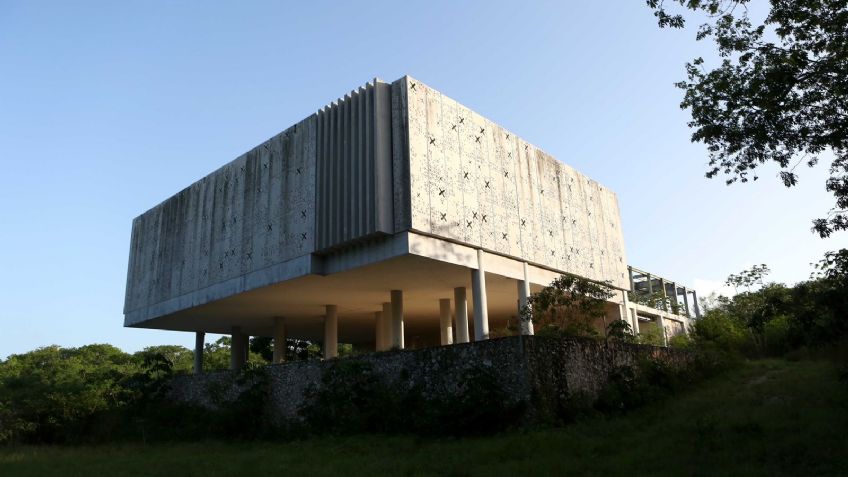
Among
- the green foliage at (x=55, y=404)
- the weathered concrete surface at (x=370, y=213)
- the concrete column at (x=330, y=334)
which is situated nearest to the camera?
the weathered concrete surface at (x=370, y=213)

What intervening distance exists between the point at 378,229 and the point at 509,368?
295 inches

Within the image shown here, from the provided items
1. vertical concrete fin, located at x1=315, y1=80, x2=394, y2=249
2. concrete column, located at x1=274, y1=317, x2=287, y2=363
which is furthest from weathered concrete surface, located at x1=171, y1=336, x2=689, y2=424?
concrete column, located at x1=274, y1=317, x2=287, y2=363

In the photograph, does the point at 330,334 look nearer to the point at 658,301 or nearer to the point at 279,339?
the point at 279,339

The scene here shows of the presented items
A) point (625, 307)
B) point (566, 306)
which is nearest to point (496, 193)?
point (566, 306)

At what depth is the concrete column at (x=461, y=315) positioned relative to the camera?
26359mm

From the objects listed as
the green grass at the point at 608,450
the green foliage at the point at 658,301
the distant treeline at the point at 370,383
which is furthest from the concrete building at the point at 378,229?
the green grass at the point at 608,450

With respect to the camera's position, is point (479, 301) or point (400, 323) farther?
point (400, 323)

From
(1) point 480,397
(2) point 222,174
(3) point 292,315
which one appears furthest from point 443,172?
(3) point 292,315

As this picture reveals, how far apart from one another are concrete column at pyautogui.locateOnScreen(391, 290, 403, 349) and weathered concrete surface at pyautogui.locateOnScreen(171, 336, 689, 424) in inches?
239

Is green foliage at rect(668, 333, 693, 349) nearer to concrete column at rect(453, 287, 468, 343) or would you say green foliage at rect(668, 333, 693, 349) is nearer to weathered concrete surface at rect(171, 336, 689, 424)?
weathered concrete surface at rect(171, 336, 689, 424)

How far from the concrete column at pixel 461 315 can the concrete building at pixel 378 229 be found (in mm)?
62

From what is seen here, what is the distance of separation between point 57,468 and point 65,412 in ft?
37.1

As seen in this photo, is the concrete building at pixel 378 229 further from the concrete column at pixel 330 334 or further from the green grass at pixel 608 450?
the green grass at pixel 608 450

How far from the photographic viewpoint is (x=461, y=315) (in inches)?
1067
